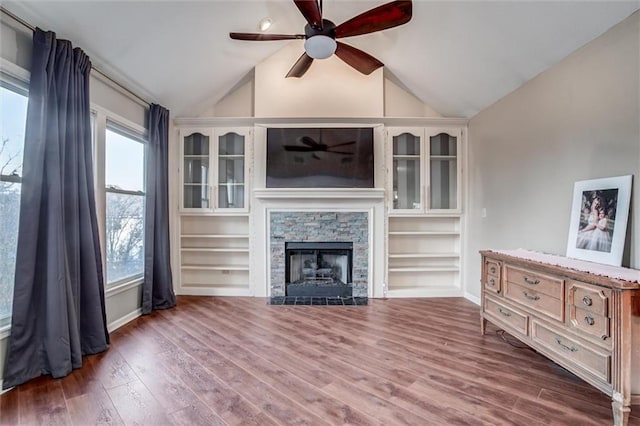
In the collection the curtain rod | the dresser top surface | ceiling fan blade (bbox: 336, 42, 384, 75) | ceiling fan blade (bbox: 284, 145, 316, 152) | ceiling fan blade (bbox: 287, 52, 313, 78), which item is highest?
ceiling fan blade (bbox: 287, 52, 313, 78)

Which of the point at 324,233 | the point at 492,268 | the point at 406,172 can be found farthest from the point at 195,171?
the point at 492,268

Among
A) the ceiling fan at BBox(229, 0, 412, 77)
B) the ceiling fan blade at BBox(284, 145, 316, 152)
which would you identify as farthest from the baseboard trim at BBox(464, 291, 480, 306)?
the ceiling fan at BBox(229, 0, 412, 77)

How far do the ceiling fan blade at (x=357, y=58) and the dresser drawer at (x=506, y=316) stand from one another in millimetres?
2607

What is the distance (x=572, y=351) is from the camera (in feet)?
6.23

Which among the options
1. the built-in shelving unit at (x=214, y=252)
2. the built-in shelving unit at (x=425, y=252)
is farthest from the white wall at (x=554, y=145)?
the built-in shelving unit at (x=214, y=252)

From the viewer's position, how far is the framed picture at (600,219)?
6.71 ft

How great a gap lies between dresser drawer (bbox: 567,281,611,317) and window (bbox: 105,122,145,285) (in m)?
3.96

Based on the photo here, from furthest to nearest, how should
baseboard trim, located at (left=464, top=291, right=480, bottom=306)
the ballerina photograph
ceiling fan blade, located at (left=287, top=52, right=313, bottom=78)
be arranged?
baseboard trim, located at (left=464, top=291, right=480, bottom=306)
ceiling fan blade, located at (left=287, top=52, right=313, bottom=78)
the ballerina photograph

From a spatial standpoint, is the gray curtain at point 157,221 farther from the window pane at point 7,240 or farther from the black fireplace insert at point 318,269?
the black fireplace insert at point 318,269

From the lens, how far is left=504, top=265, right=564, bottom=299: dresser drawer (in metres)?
2.01

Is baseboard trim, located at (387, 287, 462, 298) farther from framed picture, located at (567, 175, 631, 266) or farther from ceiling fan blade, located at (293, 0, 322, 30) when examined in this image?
ceiling fan blade, located at (293, 0, 322, 30)

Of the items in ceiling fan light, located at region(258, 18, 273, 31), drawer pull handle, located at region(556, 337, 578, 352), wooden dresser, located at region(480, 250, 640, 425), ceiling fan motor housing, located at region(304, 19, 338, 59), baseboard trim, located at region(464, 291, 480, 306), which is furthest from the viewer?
baseboard trim, located at region(464, 291, 480, 306)

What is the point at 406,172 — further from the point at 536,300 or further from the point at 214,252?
the point at 214,252

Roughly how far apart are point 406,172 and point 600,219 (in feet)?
7.69
